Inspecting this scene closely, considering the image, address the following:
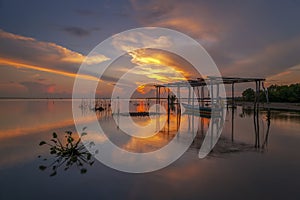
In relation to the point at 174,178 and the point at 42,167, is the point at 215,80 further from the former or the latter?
the point at 42,167

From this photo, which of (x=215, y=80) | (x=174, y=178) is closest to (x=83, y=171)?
(x=174, y=178)

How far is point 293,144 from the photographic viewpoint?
402 inches

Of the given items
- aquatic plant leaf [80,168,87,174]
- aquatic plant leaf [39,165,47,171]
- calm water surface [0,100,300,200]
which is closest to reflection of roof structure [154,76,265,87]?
calm water surface [0,100,300,200]

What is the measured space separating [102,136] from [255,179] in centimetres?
794

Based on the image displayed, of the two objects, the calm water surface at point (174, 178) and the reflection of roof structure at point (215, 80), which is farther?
the reflection of roof structure at point (215, 80)

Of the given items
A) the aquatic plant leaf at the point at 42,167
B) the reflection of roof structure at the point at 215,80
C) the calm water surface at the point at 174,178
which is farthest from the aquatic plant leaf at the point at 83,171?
the reflection of roof structure at the point at 215,80

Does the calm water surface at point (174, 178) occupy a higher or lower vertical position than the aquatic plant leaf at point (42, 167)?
lower

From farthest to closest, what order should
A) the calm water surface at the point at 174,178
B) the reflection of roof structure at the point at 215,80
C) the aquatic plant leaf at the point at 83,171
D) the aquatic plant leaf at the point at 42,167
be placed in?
1. the reflection of roof structure at the point at 215,80
2. the aquatic plant leaf at the point at 42,167
3. the aquatic plant leaf at the point at 83,171
4. the calm water surface at the point at 174,178

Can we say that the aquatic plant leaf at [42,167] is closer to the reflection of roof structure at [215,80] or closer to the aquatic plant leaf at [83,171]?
the aquatic plant leaf at [83,171]

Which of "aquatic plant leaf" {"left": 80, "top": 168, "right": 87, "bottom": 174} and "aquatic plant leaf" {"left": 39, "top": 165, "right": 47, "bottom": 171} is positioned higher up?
"aquatic plant leaf" {"left": 39, "top": 165, "right": 47, "bottom": 171}

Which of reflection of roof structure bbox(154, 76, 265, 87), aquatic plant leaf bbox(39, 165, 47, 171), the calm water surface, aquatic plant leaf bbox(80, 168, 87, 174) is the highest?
reflection of roof structure bbox(154, 76, 265, 87)

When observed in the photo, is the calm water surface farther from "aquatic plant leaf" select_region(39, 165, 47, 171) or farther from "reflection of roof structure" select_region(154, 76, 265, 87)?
"reflection of roof structure" select_region(154, 76, 265, 87)

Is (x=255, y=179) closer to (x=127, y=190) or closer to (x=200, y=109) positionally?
(x=127, y=190)

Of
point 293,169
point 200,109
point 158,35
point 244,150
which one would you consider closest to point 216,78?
point 200,109
